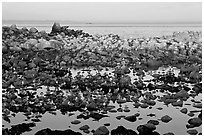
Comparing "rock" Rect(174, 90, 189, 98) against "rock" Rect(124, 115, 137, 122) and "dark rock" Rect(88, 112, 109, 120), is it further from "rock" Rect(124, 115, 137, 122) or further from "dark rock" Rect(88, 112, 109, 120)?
"dark rock" Rect(88, 112, 109, 120)

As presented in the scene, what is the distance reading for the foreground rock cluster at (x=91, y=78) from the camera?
263 inches

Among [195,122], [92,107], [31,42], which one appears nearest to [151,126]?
[195,122]

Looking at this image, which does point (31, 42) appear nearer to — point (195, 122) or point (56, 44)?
point (56, 44)

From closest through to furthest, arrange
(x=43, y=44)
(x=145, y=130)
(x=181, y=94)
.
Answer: (x=145, y=130) < (x=181, y=94) < (x=43, y=44)

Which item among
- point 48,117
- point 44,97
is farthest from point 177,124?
point 44,97

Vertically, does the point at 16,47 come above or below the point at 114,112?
above

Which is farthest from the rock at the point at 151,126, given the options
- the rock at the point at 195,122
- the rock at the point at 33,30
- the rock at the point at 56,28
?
the rock at the point at 56,28

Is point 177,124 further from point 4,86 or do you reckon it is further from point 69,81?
point 4,86

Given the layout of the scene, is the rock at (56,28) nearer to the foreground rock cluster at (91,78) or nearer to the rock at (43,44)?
the foreground rock cluster at (91,78)

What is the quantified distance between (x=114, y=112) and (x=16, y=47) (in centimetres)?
797

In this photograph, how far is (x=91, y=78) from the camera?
9.17 m

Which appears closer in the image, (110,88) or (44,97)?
(44,97)

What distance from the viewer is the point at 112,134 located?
5594 millimetres

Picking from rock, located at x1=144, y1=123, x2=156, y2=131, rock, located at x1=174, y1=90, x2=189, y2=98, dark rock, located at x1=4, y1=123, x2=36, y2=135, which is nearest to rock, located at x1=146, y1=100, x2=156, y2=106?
rock, located at x1=174, y1=90, x2=189, y2=98
